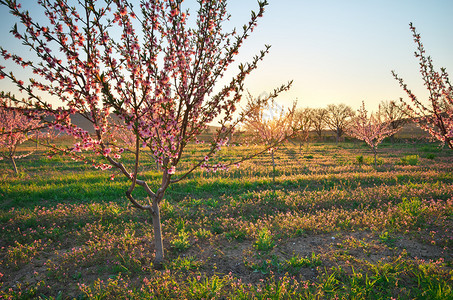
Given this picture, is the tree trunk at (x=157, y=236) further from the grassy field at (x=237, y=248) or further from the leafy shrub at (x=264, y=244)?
the leafy shrub at (x=264, y=244)

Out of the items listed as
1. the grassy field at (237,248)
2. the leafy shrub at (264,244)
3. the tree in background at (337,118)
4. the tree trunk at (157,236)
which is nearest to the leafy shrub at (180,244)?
the grassy field at (237,248)

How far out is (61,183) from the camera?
10594 millimetres

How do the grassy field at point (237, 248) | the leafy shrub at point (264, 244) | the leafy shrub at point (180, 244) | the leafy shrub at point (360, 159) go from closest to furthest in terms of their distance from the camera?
the grassy field at point (237, 248) < the leafy shrub at point (264, 244) < the leafy shrub at point (180, 244) < the leafy shrub at point (360, 159)

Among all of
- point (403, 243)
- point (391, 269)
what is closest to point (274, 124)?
point (403, 243)

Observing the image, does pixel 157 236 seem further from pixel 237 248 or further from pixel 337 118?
pixel 337 118

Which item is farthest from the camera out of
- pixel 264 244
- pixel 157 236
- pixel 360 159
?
pixel 360 159

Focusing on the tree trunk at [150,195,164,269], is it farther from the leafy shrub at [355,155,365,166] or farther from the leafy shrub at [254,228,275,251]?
the leafy shrub at [355,155,365,166]

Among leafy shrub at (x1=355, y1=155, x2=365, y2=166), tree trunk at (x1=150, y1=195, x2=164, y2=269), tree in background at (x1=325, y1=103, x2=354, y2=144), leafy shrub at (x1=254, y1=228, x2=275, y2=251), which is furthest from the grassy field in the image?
tree in background at (x1=325, y1=103, x2=354, y2=144)

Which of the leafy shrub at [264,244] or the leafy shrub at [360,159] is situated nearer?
the leafy shrub at [264,244]

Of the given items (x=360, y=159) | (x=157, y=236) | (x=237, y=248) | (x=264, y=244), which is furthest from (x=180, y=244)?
(x=360, y=159)

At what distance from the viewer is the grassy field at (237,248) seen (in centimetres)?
374

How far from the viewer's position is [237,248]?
5.16 metres

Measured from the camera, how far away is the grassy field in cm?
374

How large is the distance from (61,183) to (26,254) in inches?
258
